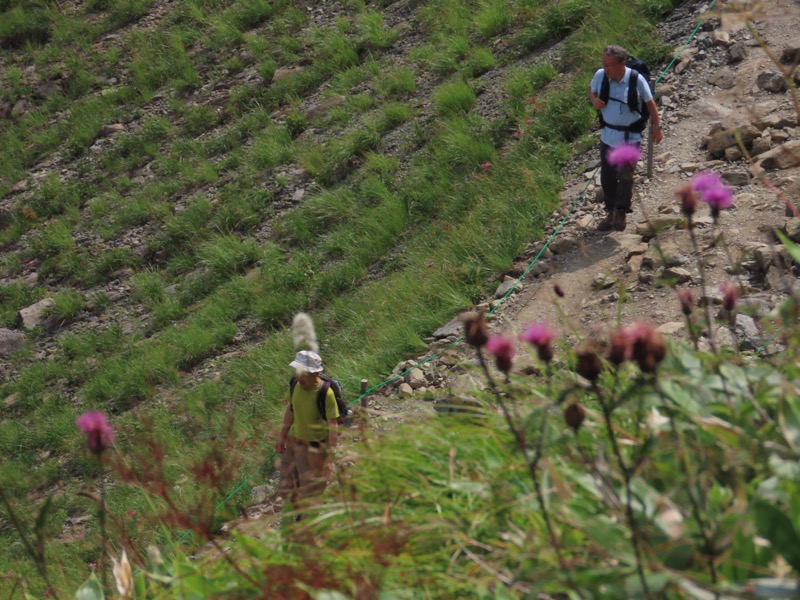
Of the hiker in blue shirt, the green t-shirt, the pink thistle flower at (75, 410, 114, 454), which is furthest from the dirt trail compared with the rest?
the pink thistle flower at (75, 410, 114, 454)

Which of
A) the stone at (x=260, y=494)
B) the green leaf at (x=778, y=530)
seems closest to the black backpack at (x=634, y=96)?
the stone at (x=260, y=494)

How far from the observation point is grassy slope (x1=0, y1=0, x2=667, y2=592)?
8.79 meters

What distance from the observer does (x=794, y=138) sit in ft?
24.2

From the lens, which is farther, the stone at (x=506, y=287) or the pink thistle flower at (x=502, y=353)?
the stone at (x=506, y=287)

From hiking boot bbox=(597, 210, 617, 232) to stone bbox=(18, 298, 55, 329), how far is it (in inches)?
314

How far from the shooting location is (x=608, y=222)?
7.61 meters

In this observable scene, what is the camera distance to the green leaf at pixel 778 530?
6.97ft

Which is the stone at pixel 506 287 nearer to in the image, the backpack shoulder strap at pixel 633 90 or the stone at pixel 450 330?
the stone at pixel 450 330

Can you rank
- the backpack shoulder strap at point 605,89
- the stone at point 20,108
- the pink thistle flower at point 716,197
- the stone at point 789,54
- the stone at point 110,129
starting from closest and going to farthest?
the pink thistle flower at point 716,197, the backpack shoulder strap at point 605,89, the stone at point 789,54, the stone at point 110,129, the stone at point 20,108

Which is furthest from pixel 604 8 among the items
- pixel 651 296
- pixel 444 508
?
pixel 444 508

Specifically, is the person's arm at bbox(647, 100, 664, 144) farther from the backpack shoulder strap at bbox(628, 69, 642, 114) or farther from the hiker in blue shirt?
the backpack shoulder strap at bbox(628, 69, 642, 114)

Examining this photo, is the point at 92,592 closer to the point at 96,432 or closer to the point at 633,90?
the point at 96,432

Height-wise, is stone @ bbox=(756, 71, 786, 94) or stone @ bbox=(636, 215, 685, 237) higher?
stone @ bbox=(756, 71, 786, 94)

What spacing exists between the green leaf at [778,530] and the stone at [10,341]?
11406mm
